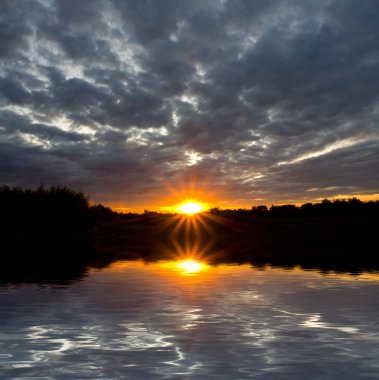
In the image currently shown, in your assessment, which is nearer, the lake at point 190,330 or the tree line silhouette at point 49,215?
the lake at point 190,330

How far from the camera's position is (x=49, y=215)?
103688 millimetres

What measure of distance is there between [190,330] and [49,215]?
93343 mm

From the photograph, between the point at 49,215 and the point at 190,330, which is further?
the point at 49,215

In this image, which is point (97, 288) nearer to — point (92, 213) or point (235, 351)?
point (235, 351)

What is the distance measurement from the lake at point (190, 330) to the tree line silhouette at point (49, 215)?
78.5 meters

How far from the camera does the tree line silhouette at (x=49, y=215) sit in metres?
104

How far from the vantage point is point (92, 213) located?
106812mm

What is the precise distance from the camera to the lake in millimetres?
11117

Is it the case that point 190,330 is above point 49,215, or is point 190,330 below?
below

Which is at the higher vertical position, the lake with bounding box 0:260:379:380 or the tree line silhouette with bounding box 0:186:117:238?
the tree line silhouette with bounding box 0:186:117:238

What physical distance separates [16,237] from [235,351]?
96257 mm

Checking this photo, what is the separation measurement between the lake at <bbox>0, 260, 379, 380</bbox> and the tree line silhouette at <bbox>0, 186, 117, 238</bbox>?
78.5m

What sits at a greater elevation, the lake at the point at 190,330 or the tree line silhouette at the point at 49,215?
the tree line silhouette at the point at 49,215

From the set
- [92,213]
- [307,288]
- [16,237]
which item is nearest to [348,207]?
[92,213]
